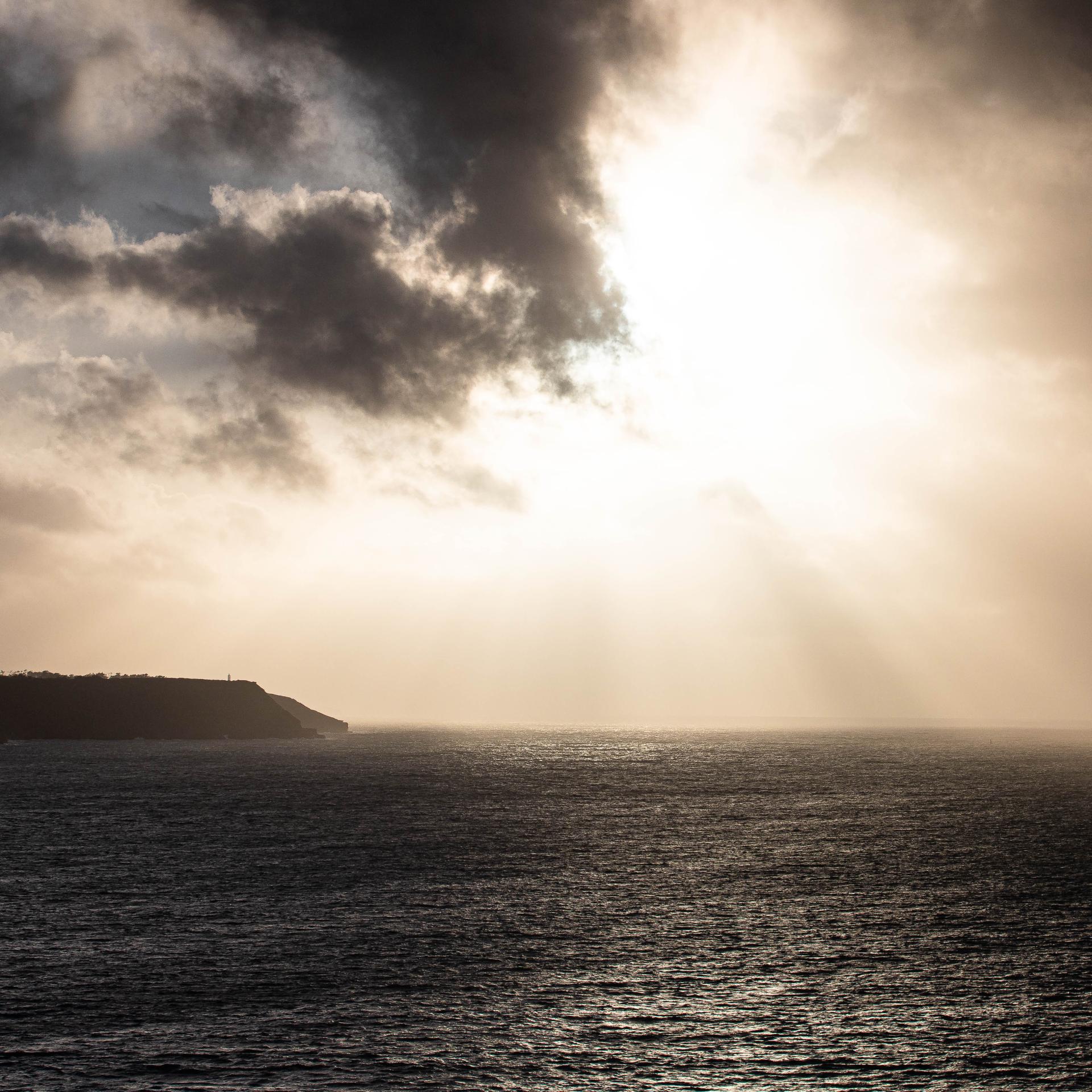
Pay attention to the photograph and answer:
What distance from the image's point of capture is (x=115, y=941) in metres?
35.5

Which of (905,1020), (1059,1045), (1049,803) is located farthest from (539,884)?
(1049,803)

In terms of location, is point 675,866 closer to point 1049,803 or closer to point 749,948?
point 749,948

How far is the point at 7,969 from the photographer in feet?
103

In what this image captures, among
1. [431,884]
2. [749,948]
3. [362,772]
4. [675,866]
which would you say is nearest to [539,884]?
[431,884]

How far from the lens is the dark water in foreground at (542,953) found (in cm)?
2381

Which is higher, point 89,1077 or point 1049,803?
point 89,1077

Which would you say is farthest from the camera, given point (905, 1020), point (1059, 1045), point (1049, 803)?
point (1049, 803)

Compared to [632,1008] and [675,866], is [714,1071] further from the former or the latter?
[675,866]

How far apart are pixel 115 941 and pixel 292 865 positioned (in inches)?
727

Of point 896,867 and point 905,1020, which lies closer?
point 905,1020

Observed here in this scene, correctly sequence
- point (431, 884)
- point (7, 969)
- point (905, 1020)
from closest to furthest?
1. point (905, 1020)
2. point (7, 969)
3. point (431, 884)

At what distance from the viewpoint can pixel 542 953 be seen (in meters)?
34.4

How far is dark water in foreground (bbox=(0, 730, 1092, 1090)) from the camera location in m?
23.8

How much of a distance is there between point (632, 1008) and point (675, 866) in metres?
27.2
